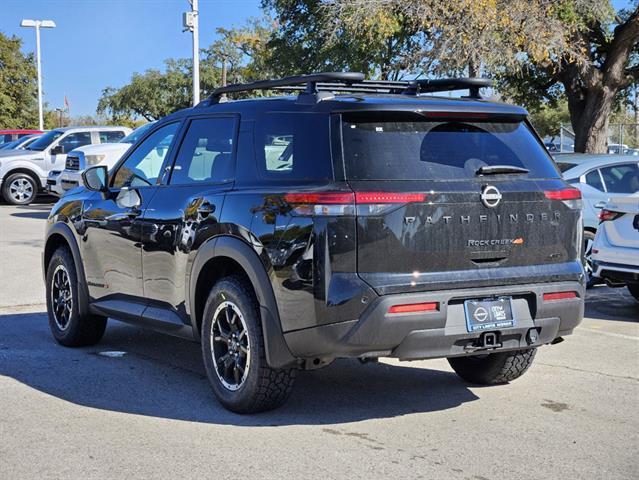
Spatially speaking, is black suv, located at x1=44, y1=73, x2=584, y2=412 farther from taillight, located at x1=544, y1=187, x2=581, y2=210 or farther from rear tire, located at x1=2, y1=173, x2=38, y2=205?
rear tire, located at x1=2, y1=173, x2=38, y2=205

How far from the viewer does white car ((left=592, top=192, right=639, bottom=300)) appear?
9328 millimetres

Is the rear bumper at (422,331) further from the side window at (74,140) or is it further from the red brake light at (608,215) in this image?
the side window at (74,140)

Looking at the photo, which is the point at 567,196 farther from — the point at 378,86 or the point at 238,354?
the point at 238,354

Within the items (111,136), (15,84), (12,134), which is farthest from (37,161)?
(15,84)

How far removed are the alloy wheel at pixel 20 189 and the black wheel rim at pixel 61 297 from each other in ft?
54.3

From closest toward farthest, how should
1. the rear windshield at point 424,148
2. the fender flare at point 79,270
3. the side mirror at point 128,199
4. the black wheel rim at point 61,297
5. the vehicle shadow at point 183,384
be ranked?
the rear windshield at point 424,148 < the vehicle shadow at point 183,384 < the side mirror at point 128,199 < the fender flare at point 79,270 < the black wheel rim at point 61,297

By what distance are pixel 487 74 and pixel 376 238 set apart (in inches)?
746

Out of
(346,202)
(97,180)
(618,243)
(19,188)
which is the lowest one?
(618,243)

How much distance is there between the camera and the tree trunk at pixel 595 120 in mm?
24109

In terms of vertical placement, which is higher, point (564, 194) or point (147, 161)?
point (147, 161)

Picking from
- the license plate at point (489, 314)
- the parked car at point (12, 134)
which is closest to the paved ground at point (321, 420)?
the license plate at point (489, 314)

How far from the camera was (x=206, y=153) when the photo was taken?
6133 mm

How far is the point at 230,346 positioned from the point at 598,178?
7.35 metres

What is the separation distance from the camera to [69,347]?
24.8ft
